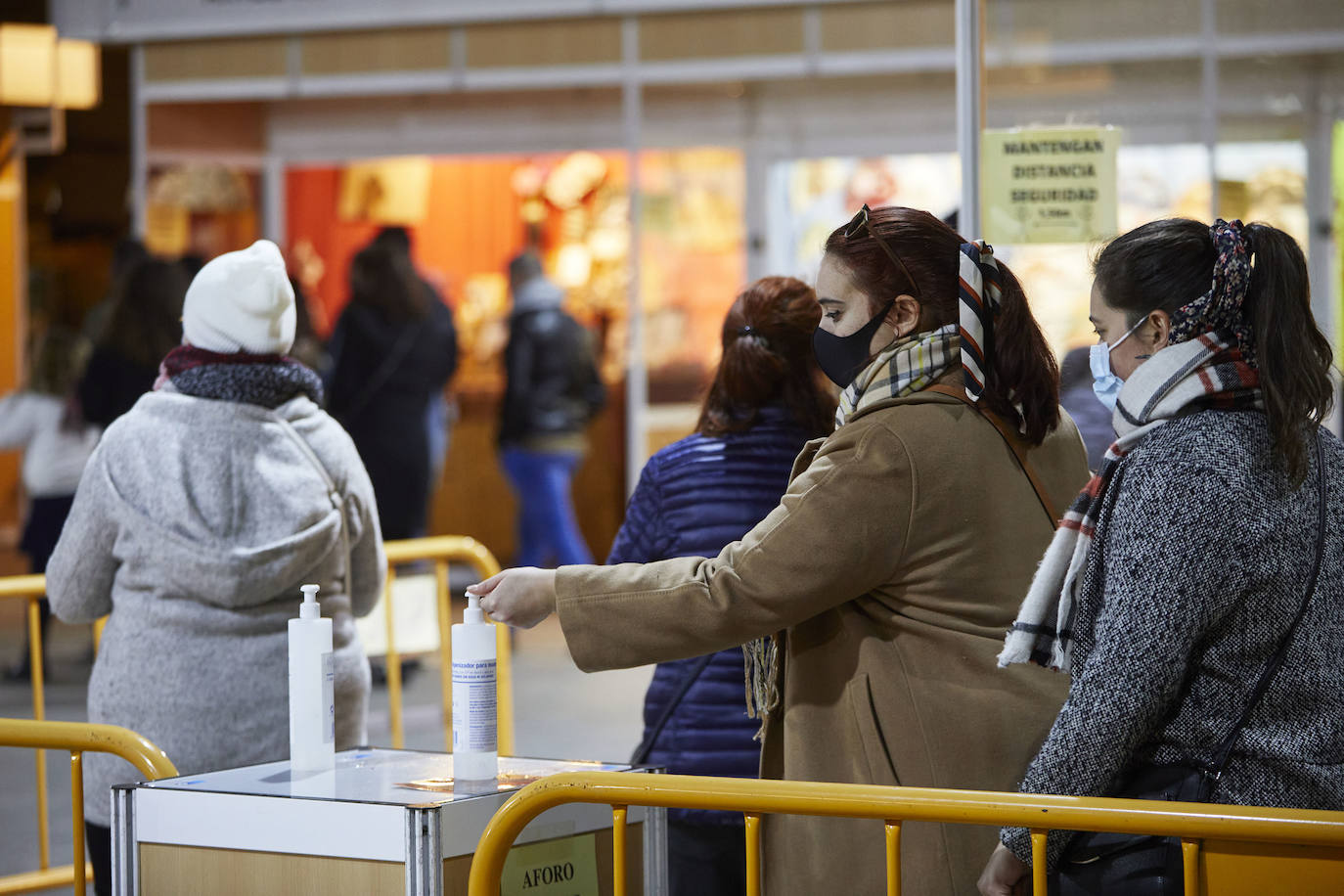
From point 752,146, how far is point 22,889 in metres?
7.33

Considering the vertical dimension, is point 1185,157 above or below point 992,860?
above

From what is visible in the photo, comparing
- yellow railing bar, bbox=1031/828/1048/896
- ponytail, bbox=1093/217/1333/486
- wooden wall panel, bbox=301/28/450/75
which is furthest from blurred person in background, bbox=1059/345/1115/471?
wooden wall panel, bbox=301/28/450/75

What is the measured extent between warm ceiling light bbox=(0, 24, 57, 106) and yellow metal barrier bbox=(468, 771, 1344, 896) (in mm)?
9742

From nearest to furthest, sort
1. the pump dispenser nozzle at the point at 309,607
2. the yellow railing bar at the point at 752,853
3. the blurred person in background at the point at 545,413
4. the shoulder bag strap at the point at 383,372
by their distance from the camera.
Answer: the yellow railing bar at the point at 752,853 < the pump dispenser nozzle at the point at 309,607 < the shoulder bag strap at the point at 383,372 < the blurred person in background at the point at 545,413

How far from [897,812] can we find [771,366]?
4.97 ft

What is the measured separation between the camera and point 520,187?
11.9m

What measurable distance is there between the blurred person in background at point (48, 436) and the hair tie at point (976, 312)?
6700 millimetres

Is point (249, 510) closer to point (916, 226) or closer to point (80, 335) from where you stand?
point (916, 226)

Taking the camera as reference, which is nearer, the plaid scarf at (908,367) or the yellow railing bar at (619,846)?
the yellow railing bar at (619,846)

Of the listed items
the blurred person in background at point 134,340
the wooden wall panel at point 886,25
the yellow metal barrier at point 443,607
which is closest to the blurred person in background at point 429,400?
the blurred person in background at point 134,340

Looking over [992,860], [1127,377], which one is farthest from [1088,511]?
[992,860]

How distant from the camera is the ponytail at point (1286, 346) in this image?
2303 millimetres

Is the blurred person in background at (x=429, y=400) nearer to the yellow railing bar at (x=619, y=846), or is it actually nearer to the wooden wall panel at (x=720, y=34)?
the wooden wall panel at (x=720, y=34)

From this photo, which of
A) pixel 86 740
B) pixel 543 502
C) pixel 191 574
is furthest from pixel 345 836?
pixel 543 502
